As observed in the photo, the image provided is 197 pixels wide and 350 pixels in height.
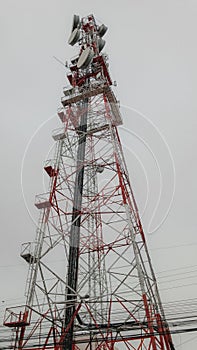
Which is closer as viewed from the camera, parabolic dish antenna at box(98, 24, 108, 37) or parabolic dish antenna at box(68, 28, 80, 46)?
parabolic dish antenna at box(68, 28, 80, 46)

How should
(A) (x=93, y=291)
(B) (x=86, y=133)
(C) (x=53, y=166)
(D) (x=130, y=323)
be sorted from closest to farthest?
(D) (x=130, y=323) < (A) (x=93, y=291) < (C) (x=53, y=166) < (B) (x=86, y=133)

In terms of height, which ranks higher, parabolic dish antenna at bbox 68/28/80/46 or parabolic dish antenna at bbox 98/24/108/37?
parabolic dish antenna at bbox 98/24/108/37

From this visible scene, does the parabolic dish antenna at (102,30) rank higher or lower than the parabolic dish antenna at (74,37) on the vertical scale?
higher

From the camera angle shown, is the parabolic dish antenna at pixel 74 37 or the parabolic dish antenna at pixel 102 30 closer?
the parabolic dish antenna at pixel 74 37

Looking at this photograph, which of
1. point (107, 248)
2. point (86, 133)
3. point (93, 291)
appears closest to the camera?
point (107, 248)

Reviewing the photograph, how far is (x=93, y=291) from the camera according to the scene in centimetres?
1417

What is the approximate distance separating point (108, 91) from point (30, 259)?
34.0 ft

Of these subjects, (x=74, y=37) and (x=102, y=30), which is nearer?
(x=74, y=37)

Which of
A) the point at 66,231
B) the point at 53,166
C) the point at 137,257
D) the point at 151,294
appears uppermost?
the point at 53,166

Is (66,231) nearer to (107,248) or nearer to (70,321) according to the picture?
(107,248)

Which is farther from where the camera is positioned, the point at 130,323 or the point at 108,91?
the point at 108,91

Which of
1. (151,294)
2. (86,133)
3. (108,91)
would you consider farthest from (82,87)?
(151,294)

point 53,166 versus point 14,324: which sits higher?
point 53,166

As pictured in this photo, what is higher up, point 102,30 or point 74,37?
point 102,30
